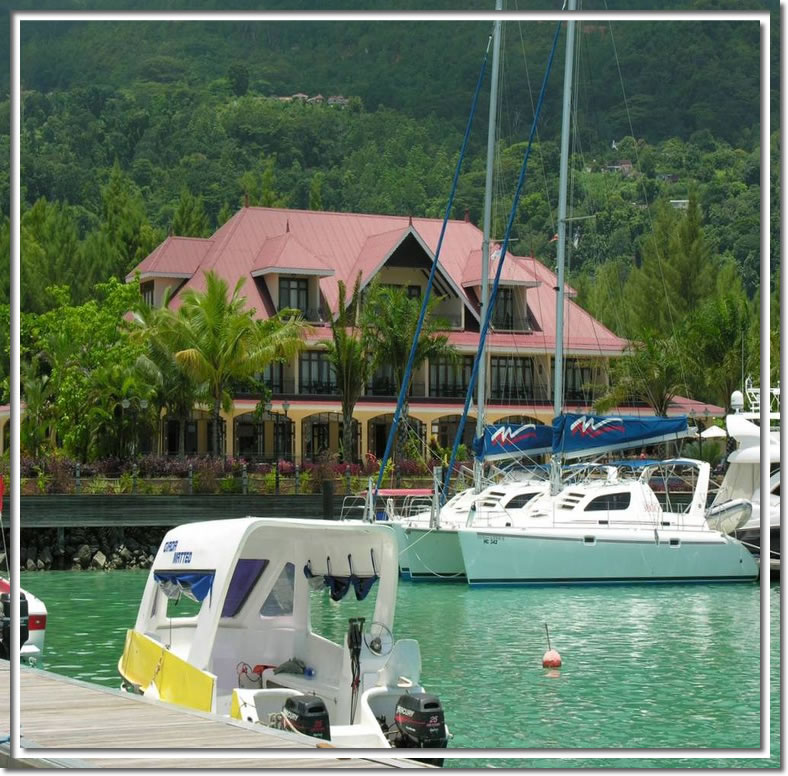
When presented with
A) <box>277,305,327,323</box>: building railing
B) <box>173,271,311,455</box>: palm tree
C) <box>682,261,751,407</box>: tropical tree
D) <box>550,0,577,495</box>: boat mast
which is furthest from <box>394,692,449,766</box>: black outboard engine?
<box>277,305,327,323</box>: building railing

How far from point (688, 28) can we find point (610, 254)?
47.3 meters

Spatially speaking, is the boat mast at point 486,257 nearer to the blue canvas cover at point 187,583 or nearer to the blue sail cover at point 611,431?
the blue sail cover at point 611,431

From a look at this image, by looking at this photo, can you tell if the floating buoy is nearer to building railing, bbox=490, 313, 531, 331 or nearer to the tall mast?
the tall mast

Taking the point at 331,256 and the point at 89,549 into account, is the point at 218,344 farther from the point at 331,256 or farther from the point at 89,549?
the point at 331,256

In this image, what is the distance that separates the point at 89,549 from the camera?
34531 millimetres

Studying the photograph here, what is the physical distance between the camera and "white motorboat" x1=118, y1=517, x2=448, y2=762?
36.2 feet

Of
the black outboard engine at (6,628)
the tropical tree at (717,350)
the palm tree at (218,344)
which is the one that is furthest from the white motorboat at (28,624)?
the tropical tree at (717,350)

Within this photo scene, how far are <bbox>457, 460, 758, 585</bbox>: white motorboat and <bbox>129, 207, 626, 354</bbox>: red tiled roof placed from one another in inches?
839

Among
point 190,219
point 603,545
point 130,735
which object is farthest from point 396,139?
point 130,735

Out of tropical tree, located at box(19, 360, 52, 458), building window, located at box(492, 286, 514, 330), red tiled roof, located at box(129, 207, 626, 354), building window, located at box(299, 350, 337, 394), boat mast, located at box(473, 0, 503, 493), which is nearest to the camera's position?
boat mast, located at box(473, 0, 503, 493)

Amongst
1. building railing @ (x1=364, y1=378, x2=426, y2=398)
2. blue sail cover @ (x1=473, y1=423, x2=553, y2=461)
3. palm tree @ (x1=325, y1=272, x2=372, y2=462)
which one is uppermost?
palm tree @ (x1=325, y1=272, x2=372, y2=462)

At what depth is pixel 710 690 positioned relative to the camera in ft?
57.3

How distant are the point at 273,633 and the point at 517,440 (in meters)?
19.5

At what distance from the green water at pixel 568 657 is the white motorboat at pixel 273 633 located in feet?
3.19
